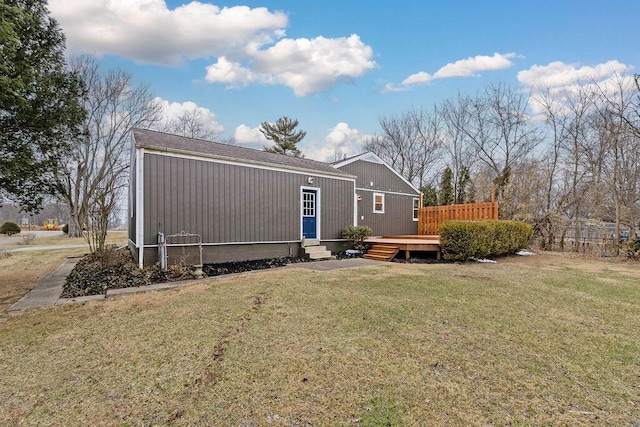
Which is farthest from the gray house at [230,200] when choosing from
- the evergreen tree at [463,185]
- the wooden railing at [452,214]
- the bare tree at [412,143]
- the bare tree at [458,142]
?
the bare tree at [412,143]

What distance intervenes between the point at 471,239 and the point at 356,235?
3.86 meters

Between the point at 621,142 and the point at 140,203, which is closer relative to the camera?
the point at 140,203

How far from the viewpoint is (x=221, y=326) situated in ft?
12.0

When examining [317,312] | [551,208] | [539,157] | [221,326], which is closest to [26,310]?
[221,326]

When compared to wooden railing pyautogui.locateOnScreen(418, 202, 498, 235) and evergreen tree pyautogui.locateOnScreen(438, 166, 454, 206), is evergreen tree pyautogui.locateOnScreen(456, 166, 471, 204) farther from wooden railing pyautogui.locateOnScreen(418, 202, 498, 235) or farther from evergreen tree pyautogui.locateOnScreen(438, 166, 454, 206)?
wooden railing pyautogui.locateOnScreen(418, 202, 498, 235)

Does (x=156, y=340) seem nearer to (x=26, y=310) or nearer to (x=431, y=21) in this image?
(x=26, y=310)

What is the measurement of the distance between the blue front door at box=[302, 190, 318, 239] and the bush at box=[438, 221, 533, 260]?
414 cm

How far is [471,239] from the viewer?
8.98 metres

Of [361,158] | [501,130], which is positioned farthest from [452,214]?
[501,130]

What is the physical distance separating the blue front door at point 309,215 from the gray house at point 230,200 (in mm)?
35

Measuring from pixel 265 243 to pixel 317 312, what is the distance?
543cm

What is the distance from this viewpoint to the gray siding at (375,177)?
43.3 ft

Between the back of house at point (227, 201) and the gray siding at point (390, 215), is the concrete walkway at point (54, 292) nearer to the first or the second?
the back of house at point (227, 201)

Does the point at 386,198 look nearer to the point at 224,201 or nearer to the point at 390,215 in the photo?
the point at 390,215
